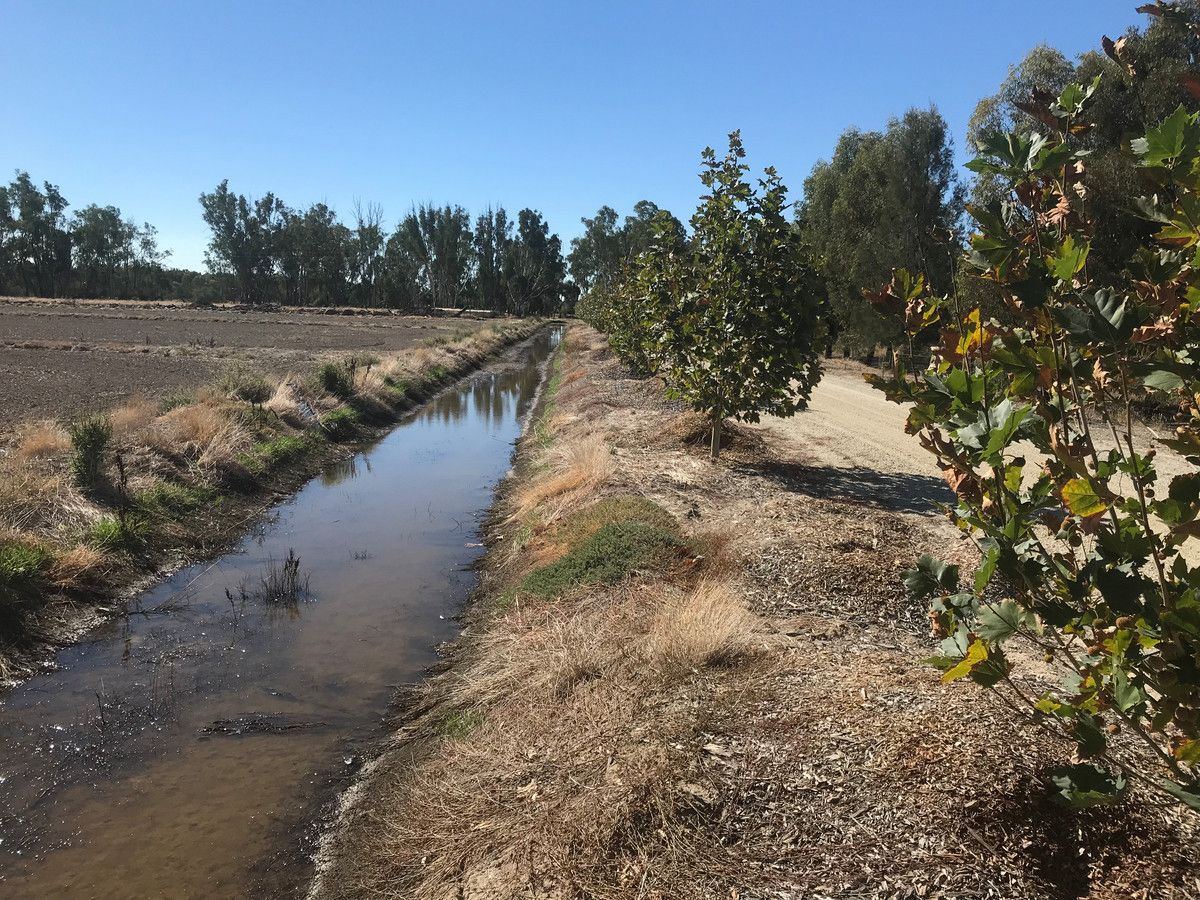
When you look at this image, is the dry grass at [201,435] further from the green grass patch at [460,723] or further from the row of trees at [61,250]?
the row of trees at [61,250]

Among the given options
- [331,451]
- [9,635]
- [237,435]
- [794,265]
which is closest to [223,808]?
[9,635]

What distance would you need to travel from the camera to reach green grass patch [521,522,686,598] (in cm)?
744

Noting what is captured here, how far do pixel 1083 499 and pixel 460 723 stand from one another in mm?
4867

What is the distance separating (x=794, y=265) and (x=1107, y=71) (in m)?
12.3

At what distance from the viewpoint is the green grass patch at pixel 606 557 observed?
24.4 feet

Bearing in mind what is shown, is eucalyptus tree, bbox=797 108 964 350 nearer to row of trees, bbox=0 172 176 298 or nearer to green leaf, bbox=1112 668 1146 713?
green leaf, bbox=1112 668 1146 713

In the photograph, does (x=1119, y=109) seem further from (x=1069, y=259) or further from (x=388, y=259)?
(x=388, y=259)

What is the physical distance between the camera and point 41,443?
11.8 meters

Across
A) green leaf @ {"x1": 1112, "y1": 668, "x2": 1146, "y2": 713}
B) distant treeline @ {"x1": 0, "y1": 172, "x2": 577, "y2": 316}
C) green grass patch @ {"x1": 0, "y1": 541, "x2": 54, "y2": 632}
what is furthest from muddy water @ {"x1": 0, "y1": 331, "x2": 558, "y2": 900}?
distant treeline @ {"x1": 0, "y1": 172, "x2": 577, "y2": 316}

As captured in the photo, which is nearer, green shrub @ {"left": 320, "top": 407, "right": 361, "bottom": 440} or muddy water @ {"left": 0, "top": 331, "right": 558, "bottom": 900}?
muddy water @ {"left": 0, "top": 331, "right": 558, "bottom": 900}

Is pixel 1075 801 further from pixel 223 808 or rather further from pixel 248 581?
pixel 248 581

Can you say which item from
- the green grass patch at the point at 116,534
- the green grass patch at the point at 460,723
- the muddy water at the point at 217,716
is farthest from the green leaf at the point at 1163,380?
the green grass patch at the point at 116,534

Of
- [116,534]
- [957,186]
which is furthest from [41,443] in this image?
[957,186]

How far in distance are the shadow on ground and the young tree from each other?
3.01 ft
